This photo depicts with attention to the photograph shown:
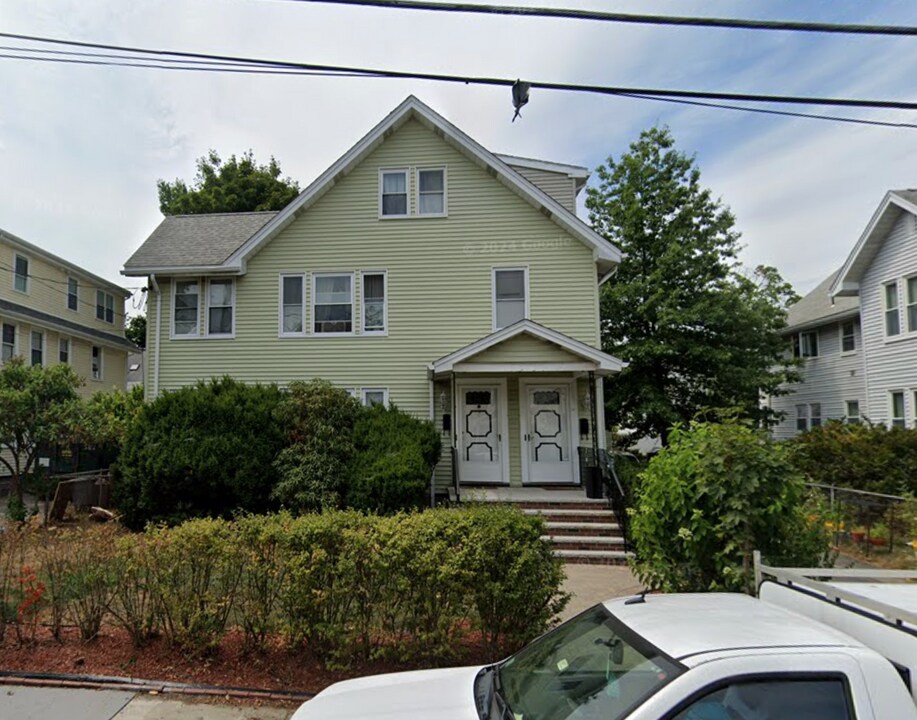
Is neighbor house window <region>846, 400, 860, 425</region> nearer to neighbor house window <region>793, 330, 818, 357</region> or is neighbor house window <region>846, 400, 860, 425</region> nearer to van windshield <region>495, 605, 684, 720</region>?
neighbor house window <region>793, 330, 818, 357</region>

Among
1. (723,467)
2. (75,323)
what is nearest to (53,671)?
(723,467)

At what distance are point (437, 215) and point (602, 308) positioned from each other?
888 centimetres

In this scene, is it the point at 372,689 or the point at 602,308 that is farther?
the point at 602,308

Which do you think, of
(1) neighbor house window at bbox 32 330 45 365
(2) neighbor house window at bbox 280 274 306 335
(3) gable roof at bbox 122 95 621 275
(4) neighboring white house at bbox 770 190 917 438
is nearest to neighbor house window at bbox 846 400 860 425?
(4) neighboring white house at bbox 770 190 917 438

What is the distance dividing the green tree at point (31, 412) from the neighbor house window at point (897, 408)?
2212 centimetres

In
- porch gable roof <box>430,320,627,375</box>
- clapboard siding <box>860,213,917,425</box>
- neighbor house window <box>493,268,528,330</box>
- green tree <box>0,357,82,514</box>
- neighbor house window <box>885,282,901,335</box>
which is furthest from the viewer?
neighbor house window <box>885,282,901,335</box>

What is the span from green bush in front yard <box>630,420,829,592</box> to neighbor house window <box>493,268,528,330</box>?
874 centimetres

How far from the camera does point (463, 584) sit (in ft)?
15.1

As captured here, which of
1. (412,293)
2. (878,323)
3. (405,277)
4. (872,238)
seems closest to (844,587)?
(412,293)

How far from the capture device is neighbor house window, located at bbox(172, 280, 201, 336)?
14.3 metres

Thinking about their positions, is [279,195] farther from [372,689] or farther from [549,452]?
[372,689]

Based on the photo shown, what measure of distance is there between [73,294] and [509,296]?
831 inches

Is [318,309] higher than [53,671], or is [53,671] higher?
[318,309]

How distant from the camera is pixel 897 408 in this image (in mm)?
16938
